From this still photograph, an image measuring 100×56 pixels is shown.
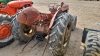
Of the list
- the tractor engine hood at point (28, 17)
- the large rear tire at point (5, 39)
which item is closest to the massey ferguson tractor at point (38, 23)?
the tractor engine hood at point (28, 17)

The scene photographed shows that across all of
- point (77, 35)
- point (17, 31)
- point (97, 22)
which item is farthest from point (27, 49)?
point (97, 22)

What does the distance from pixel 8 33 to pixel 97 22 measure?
4.68m

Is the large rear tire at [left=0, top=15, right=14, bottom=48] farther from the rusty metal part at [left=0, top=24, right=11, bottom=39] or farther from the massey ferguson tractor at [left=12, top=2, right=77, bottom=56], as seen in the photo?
the massey ferguson tractor at [left=12, top=2, right=77, bottom=56]

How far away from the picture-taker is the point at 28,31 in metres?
4.64

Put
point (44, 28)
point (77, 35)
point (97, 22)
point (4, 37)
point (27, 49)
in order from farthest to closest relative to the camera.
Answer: point (97, 22)
point (77, 35)
point (4, 37)
point (27, 49)
point (44, 28)

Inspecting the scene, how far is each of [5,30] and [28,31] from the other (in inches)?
33.5

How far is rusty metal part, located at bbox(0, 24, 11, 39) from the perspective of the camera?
505 cm

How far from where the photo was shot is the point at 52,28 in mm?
3611

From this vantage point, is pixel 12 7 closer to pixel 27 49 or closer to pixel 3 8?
pixel 3 8

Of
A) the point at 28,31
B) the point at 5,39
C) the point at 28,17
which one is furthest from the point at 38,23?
the point at 5,39

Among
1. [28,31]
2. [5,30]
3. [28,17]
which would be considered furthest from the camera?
[5,30]

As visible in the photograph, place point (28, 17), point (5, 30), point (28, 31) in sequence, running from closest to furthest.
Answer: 1. point (28, 17)
2. point (28, 31)
3. point (5, 30)

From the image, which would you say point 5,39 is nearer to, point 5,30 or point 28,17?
point 5,30

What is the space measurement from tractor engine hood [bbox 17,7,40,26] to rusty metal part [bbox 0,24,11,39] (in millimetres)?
972
